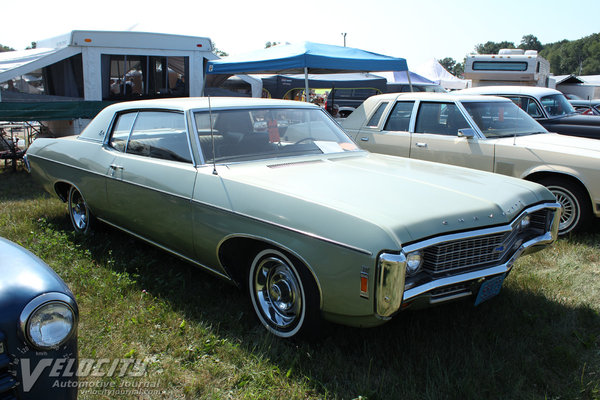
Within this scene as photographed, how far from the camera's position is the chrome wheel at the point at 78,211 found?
494 cm

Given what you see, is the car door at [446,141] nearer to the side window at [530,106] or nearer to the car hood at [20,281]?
the side window at [530,106]

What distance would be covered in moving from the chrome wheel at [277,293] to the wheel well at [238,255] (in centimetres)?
9

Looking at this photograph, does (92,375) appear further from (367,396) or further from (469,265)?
(469,265)

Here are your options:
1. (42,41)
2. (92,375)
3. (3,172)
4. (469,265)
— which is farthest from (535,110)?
(42,41)

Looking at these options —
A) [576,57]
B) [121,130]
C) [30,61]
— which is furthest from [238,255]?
[576,57]

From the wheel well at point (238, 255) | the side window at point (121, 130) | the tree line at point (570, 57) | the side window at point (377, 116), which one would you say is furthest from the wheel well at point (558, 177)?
the tree line at point (570, 57)

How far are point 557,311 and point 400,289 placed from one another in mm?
1749

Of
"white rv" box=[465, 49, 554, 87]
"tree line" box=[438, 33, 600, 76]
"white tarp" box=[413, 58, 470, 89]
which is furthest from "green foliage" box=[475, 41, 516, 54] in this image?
Answer: "white rv" box=[465, 49, 554, 87]

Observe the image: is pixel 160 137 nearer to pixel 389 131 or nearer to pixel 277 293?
pixel 277 293

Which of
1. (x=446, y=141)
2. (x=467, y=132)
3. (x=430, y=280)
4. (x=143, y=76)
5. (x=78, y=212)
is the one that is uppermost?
(x=143, y=76)

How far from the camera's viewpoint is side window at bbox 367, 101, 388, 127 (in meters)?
6.59

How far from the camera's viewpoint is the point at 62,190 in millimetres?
5207

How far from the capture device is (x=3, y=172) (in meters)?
8.84

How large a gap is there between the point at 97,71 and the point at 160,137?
24.3ft
